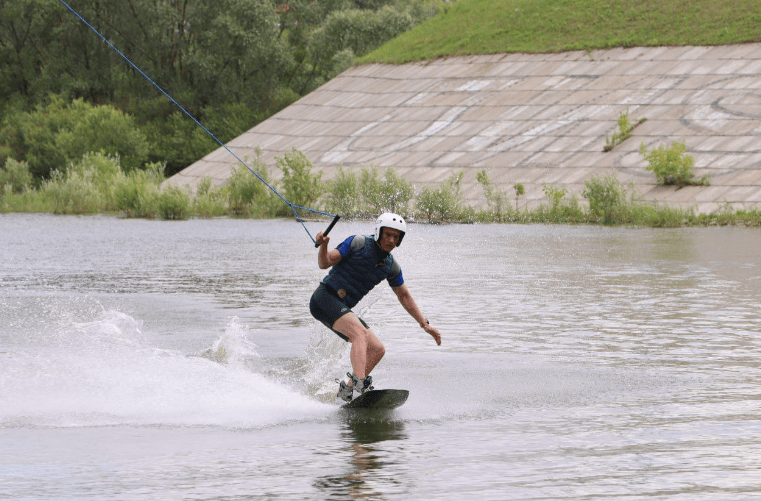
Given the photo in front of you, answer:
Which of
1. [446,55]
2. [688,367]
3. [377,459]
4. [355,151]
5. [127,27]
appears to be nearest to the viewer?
[377,459]

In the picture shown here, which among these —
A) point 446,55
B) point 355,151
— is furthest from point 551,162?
point 446,55

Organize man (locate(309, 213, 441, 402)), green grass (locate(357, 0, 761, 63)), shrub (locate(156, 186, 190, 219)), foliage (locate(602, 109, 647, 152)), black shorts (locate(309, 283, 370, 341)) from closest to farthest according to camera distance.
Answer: man (locate(309, 213, 441, 402))
black shorts (locate(309, 283, 370, 341))
shrub (locate(156, 186, 190, 219))
foliage (locate(602, 109, 647, 152))
green grass (locate(357, 0, 761, 63))

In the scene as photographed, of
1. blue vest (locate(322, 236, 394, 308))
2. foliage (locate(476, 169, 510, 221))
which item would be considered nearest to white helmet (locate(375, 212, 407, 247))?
blue vest (locate(322, 236, 394, 308))

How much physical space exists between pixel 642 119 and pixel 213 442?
36.9 m

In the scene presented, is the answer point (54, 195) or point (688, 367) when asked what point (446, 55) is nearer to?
point (54, 195)

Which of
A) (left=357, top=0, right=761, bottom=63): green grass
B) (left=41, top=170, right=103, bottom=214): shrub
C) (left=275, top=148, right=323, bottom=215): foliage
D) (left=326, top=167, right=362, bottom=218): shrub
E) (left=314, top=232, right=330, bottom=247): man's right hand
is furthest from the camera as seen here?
(left=357, top=0, right=761, bottom=63): green grass

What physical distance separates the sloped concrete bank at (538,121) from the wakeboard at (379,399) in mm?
27221

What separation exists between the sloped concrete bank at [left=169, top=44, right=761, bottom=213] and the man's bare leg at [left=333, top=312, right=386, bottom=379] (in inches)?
1054

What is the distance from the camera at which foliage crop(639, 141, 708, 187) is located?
38.8 meters

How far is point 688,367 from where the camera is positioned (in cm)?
1249

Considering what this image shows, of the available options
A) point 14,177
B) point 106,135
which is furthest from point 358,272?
point 106,135

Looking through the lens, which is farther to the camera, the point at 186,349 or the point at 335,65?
the point at 335,65

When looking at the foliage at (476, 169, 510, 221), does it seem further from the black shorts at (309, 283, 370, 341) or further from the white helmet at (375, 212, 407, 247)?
the white helmet at (375, 212, 407, 247)

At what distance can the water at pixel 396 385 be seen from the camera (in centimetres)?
814
